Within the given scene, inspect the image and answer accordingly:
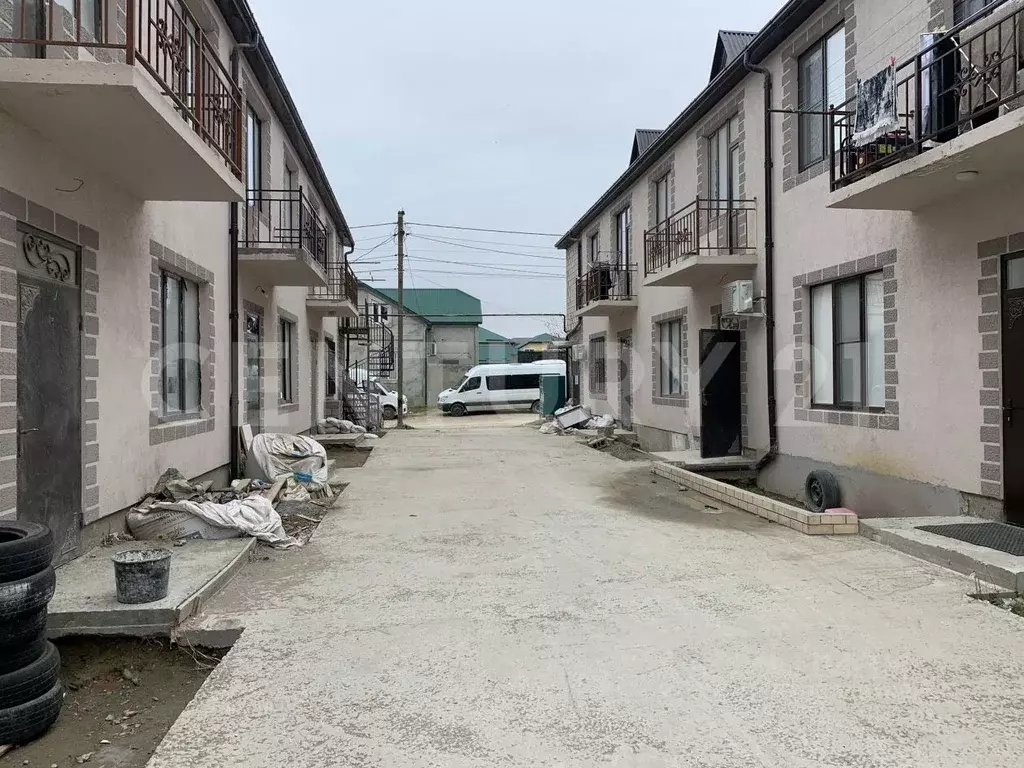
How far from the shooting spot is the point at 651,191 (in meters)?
15.0

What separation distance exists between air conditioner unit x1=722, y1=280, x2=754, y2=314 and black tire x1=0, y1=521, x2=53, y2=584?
8873 millimetres

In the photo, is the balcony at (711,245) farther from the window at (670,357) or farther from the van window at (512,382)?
the van window at (512,382)

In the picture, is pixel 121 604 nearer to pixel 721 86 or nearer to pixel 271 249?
pixel 271 249

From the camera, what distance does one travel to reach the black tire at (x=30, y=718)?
10.3ft

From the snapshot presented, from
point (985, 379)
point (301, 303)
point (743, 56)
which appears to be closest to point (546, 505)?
point (985, 379)

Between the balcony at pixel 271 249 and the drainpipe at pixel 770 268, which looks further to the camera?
the drainpipe at pixel 770 268

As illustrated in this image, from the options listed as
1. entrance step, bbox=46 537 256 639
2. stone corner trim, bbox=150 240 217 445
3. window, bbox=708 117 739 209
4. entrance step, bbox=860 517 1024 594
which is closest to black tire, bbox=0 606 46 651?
entrance step, bbox=46 537 256 639

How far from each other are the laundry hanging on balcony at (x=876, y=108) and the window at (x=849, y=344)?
6.32 feet

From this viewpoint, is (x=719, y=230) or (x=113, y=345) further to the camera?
(x=719, y=230)

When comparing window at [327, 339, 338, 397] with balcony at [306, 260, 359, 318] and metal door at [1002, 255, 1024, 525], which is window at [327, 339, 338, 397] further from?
metal door at [1002, 255, 1024, 525]

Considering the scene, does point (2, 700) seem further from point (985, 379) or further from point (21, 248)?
point (985, 379)

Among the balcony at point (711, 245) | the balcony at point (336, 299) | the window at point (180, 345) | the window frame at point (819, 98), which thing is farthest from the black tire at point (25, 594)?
the balcony at point (336, 299)

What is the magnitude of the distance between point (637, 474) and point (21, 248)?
8.80 metres

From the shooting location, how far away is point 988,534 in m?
5.83
